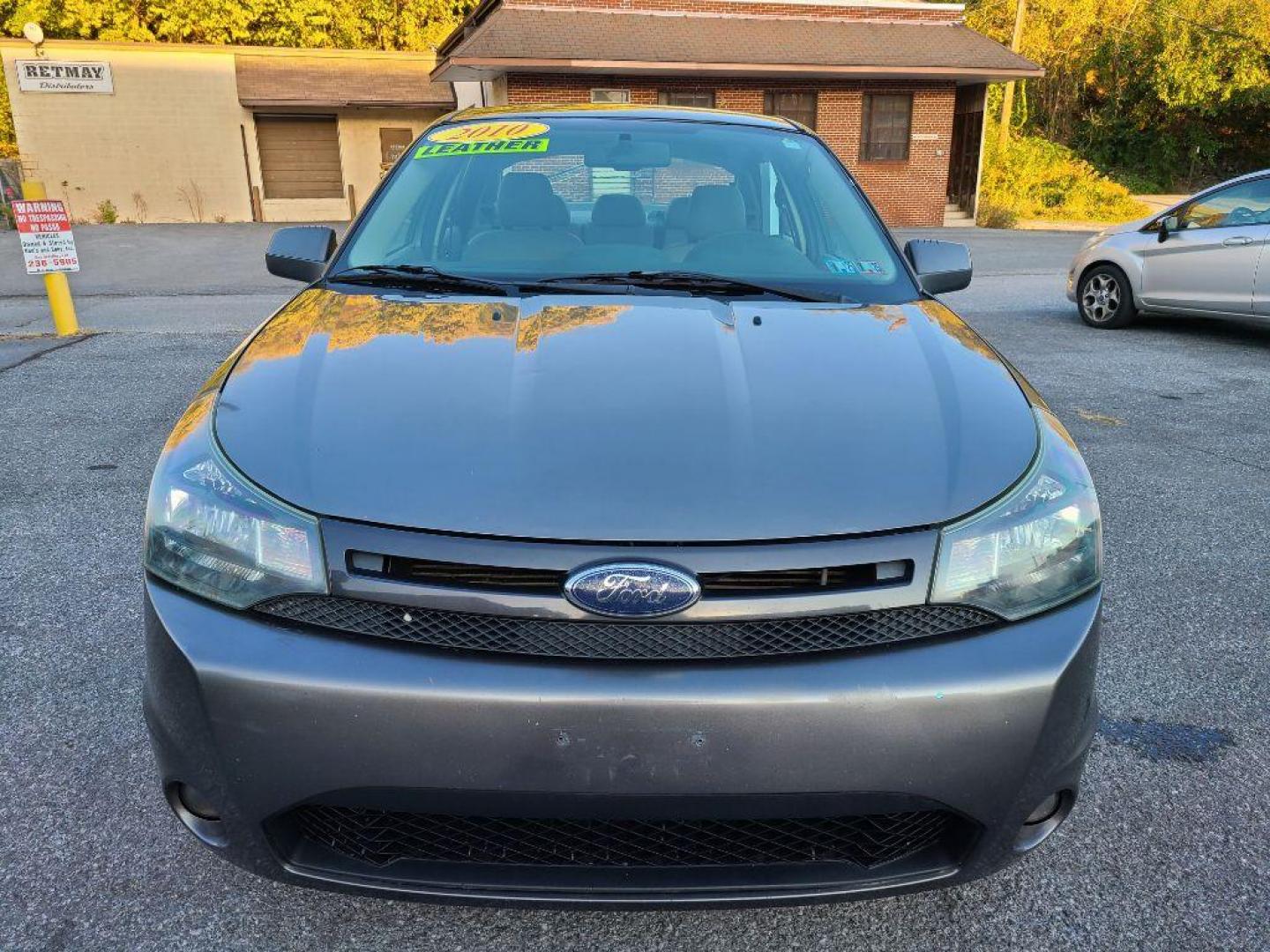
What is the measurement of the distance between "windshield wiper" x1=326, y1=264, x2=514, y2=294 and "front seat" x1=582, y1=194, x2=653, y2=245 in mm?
424

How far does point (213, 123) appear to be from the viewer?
85.9 ft

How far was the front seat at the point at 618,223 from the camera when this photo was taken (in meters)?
2.88

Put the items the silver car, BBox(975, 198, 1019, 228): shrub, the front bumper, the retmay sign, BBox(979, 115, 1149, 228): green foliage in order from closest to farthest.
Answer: the front bumper → the silver car → BBox(975, 198, 1019, 228): shrub → the retmay sign → BBox(979, 115, 1149, 228): green foliage

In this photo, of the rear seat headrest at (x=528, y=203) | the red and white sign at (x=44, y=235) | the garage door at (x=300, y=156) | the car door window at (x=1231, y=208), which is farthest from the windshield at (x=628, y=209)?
the garage door at (x=300, y=156)

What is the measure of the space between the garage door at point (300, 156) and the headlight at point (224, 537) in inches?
1123

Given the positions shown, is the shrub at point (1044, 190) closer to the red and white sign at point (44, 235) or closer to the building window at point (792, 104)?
the building window at point (792, 104)

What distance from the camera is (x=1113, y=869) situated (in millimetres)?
2100

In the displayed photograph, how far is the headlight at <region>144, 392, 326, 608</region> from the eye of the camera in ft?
5.28

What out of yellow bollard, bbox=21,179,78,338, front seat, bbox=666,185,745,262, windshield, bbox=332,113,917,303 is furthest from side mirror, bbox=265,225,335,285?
yellow bollard, bbox=21,179,78,338

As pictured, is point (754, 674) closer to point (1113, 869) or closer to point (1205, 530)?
point (1113, 869)

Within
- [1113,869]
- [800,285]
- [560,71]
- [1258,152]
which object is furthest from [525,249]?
[1258,152]

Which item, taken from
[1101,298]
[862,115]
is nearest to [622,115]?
[1101,298]

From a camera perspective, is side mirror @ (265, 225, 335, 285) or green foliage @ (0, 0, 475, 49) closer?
side mirror @ (265, 225, 335, 285)

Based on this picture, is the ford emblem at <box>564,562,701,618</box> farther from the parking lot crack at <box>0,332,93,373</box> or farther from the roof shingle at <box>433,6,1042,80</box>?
the roof shingle at <box>433,6,1042,80</box>
